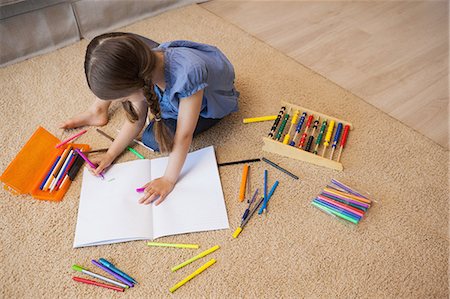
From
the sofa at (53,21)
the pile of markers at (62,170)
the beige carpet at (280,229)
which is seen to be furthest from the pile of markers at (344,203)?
the sofa at (53,21)

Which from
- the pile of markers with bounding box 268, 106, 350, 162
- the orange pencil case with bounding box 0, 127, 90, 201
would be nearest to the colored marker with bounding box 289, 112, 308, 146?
the pile of markers with bounding box 268, 106, 350, 162

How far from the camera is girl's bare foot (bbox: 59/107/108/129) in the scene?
1.18 m

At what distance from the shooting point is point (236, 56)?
1.49 metres

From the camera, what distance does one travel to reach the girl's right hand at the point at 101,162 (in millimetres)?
1032

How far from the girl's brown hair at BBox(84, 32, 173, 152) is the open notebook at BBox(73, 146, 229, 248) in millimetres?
314

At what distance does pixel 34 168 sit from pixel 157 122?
0.42 metres

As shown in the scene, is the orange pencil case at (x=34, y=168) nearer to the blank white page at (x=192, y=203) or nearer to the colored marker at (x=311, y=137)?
the blank white page at (x=192, y=203)

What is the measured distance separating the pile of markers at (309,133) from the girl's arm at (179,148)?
30cm

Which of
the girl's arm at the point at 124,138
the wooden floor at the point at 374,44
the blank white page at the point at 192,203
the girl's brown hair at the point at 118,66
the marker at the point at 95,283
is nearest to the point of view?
the girl's brown hair at the point at 118,66

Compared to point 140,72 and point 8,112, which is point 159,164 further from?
point 8,112

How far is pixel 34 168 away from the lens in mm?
1032

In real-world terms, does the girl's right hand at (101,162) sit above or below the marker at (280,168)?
above

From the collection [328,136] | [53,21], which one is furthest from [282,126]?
[53,21]

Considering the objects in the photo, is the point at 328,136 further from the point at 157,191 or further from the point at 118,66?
the point at 118,66
